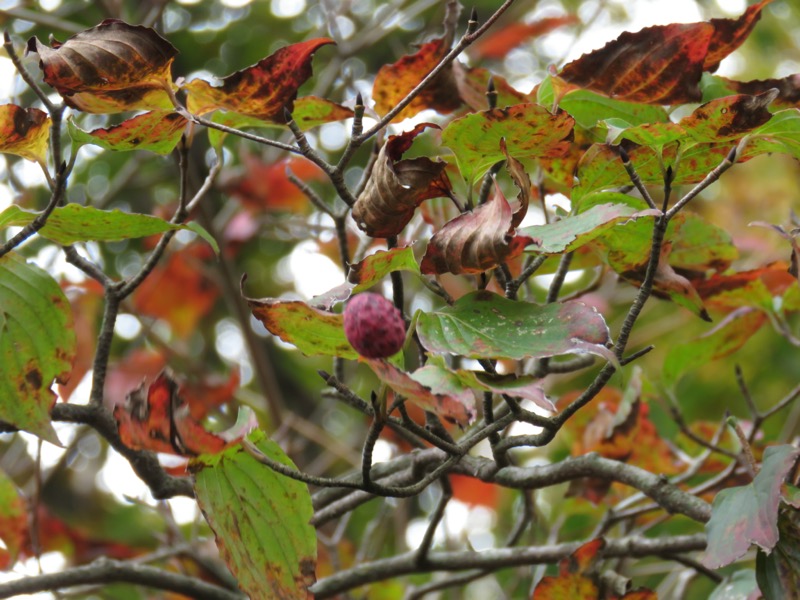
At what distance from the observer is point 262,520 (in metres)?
0.59

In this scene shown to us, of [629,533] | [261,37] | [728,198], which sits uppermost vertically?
[261,37]

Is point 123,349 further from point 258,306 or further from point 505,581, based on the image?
point 258,306

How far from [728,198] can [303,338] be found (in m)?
2.27

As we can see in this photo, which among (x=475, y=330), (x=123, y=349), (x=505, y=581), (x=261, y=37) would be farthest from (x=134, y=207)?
(x=475, y=330)

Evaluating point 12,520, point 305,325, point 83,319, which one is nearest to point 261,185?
point 83,319

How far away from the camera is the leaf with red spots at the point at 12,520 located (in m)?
0.96

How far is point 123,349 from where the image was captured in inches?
83.9

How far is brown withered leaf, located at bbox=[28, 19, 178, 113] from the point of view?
53 centimetres

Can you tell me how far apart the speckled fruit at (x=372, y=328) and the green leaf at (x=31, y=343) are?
10.7 inches

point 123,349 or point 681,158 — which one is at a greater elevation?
point 123,349

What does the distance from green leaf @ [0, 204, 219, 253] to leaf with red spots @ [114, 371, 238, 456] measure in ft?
0.39

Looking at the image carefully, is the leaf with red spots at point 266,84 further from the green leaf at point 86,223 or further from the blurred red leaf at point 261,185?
the blurred red leaf at point 261,185

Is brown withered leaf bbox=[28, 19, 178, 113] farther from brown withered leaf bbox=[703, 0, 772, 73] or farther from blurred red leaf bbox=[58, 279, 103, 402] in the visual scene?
blurred red leaf bbox=[58, 279, 103, 402]

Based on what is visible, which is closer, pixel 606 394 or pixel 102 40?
pixel 102 40
